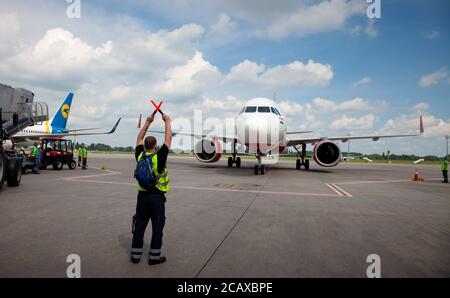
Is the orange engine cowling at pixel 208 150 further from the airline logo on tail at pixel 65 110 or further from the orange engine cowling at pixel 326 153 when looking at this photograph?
the airline logo on tail at pixel 65 110

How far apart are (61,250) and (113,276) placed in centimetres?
129

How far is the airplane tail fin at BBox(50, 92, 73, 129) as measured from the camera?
3197 centimetres

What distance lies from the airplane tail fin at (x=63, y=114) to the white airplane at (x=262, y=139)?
1932cm

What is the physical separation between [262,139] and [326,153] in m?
7.63

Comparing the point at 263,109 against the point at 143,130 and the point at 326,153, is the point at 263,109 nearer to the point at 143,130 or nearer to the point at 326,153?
the point at 326,153

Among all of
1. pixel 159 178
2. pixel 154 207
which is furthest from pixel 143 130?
pixel 154 207

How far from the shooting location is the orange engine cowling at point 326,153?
1956cm

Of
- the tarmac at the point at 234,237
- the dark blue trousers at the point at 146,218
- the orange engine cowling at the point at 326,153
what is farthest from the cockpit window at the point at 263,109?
the dark blue trousers at the point at 146,218

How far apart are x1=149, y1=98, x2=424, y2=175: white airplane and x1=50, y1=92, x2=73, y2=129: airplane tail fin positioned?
1932 cm

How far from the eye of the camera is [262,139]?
14.6m
